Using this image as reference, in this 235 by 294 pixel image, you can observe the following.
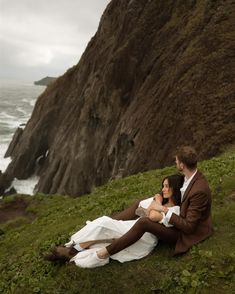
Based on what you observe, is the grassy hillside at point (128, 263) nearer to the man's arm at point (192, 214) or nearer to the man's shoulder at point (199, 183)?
the man's arm at point (192, 214)

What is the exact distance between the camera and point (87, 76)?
54.9m

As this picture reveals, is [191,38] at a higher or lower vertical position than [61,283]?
higher

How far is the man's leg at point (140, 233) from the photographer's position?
1051cm

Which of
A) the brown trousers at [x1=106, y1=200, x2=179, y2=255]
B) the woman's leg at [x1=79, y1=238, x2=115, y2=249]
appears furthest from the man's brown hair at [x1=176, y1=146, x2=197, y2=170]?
the woman's leg at [x1=79, y1=238, x2=115, y2=249]

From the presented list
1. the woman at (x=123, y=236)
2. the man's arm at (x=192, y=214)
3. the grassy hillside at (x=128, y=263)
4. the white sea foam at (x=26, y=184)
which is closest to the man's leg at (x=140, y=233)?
the woman at (x=123, y=236)

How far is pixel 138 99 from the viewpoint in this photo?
39.2 meters

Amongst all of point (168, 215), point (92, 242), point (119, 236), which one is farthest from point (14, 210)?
point (168, 215)

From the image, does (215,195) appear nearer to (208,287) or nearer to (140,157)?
(208,287)

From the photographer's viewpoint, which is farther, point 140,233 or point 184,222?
point 140,233

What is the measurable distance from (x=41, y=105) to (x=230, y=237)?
56929 mm

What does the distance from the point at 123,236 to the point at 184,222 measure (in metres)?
1.42

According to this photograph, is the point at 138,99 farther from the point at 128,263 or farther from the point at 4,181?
the point at 128,263

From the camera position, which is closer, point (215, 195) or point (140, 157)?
point (215, 195)

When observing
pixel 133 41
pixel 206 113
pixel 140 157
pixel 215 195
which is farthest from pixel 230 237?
pixel 133 41
